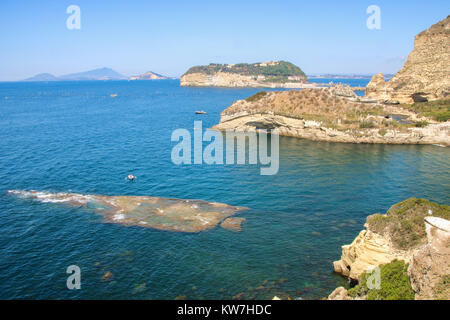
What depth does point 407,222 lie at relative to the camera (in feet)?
78.4

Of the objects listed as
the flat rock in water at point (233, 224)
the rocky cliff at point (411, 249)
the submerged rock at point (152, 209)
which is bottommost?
the flat rock in water at point (233, 224)

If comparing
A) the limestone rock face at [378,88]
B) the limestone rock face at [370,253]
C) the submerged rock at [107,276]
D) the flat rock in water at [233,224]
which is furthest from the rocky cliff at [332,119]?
the submerged rock at [107,276]

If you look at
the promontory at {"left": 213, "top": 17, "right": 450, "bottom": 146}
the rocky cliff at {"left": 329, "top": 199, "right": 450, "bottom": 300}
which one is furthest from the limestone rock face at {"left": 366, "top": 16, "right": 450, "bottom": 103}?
the rocky cliff at {"left": 329, "top": 199, "right": 450, "bottom": 300}

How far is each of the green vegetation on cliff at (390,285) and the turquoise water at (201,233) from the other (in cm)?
567

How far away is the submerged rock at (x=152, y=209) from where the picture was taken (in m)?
39.7

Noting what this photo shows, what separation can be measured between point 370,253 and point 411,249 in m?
3.16

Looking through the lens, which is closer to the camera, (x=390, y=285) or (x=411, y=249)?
(x=390, y=285)

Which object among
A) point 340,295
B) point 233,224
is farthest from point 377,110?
point 340,295

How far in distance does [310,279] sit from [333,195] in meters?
21.4

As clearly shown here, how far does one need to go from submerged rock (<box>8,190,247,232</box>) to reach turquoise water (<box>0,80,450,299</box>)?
154cm

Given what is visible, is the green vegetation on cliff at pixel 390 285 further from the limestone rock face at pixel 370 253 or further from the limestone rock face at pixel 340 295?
the limestone rock face at pixel 370 253

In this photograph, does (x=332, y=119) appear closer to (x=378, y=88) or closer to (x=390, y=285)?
(x=378, y=88)

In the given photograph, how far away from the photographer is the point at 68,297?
26906mm
